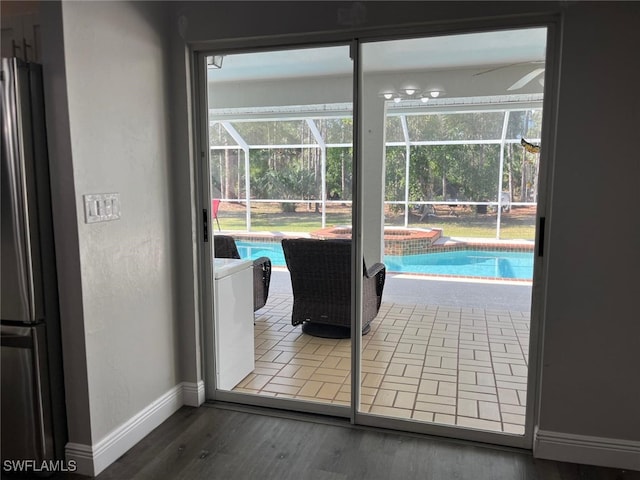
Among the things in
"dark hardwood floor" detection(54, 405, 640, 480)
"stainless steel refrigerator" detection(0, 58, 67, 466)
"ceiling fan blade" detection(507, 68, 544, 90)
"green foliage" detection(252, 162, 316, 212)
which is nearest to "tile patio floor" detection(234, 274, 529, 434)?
"dark hardwood floor" detection(54, 405, 640, 480)

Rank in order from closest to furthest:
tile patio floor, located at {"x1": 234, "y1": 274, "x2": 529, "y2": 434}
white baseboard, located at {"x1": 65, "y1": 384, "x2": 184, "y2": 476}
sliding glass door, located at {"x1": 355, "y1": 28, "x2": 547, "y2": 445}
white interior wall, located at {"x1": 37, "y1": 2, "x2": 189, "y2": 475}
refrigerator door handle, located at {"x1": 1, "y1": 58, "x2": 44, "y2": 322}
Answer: refrigerator door handle, located at {"x1": 1, "y1": 58, "x2": 44, "y2": 322}, white interior wall, located at {"x1": 37, "y1": 2, "x2": 189, "y2": 475}, white baseboard, located at {"x1": 65, "y1": 384, "x2": 184, "y2": 476}, sliding glass door, located at {"x1": 355, "y1": 28, "x2": 547, "y2": 445}, tile patio floor, located at {"x1": 234, "y1": 274, "x2": 529, "y2": 434}

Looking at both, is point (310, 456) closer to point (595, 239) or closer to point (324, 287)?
point (324, 287)

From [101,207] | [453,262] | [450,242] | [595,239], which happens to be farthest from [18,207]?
[595,239]

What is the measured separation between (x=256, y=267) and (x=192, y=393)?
0.90m

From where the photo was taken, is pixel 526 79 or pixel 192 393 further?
pixel 192 393

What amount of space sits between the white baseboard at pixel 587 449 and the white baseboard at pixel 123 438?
6.00ft

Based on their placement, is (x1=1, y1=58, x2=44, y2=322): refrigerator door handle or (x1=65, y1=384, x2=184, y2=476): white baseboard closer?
(x1=1, y1=58, x2=44, y2=322): refrigerator door handle

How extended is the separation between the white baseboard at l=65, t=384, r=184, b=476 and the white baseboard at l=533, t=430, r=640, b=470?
72.1 inches

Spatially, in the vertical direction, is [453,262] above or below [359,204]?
below

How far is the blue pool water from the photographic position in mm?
2682

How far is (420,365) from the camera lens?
2.91 meters

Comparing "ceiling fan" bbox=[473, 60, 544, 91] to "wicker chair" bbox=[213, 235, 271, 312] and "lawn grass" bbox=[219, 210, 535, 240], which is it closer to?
"lawn grass" bbox=[219, 210, 535, 240]

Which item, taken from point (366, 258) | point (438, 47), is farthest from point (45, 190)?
point (438, 47)

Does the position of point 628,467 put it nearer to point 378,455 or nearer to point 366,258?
point 378,455
